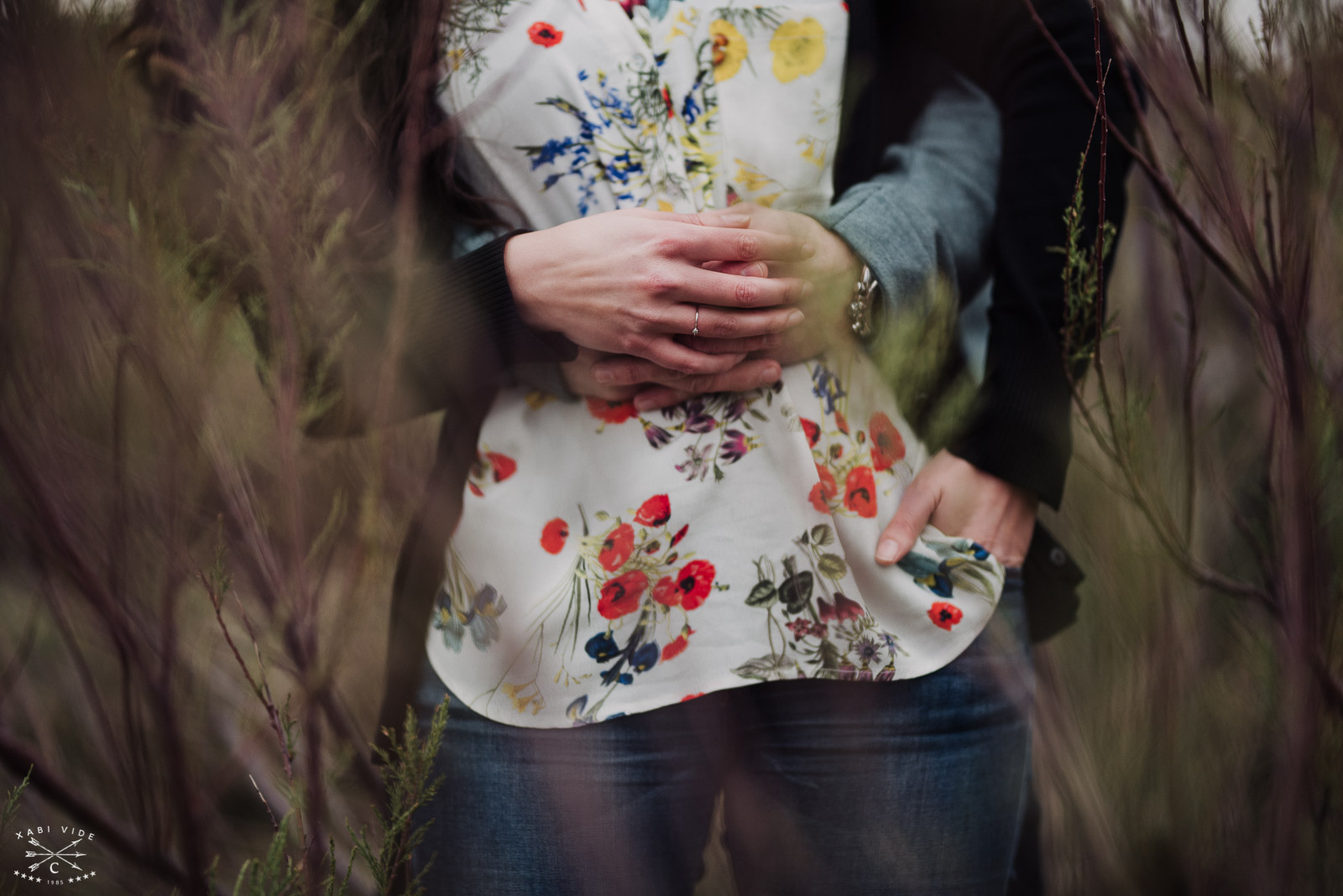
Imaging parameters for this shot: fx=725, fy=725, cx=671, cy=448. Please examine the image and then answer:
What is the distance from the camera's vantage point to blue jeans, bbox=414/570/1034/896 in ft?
1.94

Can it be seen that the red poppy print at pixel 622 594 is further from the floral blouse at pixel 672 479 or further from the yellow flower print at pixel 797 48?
the yellow flower print at pixel 797 48

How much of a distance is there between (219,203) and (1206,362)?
0.81 metres

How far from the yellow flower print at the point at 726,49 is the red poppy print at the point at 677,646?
0.47 metres

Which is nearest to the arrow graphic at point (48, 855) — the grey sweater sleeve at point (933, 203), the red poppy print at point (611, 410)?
the red poppy print at point (611, 410)

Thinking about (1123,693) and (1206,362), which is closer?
(1123,693)

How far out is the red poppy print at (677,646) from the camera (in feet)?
1.94

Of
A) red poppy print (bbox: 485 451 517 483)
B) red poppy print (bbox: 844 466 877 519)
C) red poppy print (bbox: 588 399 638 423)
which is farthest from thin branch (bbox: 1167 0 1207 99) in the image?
red poppy print (bbox: 485 451 517 483)

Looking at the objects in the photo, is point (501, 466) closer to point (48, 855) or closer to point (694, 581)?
point (694, 581)

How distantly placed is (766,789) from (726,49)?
637 millimetres

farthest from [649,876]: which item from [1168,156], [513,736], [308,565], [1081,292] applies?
[1168,156]

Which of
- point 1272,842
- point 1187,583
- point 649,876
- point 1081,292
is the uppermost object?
point 1081,292

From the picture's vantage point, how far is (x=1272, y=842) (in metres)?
0.48

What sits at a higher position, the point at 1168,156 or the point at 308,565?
the point at 1168,156

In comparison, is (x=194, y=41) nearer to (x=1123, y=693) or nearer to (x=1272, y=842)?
(x=1123, y=693)
